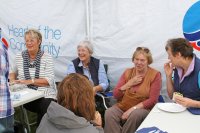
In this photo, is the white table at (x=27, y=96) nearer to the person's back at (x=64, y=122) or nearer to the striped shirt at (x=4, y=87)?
the striped shirt at (x=4, y=87)

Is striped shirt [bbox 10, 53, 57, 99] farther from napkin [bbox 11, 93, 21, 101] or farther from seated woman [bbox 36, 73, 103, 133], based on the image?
seated woman [bbox 36, 73, 103, 133]

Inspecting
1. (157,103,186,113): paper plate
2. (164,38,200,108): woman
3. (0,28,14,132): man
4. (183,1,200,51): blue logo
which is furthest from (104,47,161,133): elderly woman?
(0,28,14,132): man

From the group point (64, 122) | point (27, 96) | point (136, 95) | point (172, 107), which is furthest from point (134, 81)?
point (64, 122)

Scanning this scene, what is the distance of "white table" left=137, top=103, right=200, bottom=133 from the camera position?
96.6 inches

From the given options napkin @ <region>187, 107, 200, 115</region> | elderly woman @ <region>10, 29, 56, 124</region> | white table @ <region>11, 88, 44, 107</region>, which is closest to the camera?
napkin @ <region>187, 107, 200, 115</region>

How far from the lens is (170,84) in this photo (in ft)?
11.4

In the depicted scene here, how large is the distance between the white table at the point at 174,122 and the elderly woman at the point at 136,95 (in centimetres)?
72

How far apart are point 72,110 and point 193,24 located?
2499 mm

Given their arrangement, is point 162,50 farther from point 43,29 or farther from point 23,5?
point 23,5

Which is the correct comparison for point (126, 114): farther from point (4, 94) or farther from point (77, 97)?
point (77, 97)

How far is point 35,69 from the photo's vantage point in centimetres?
394

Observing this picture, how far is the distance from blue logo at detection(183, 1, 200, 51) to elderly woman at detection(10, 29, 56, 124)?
1730 millimetres

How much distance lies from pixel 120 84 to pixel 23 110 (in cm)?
128

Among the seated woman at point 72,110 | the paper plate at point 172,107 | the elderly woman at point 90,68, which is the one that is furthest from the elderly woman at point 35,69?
the seated woman at point 72,110
